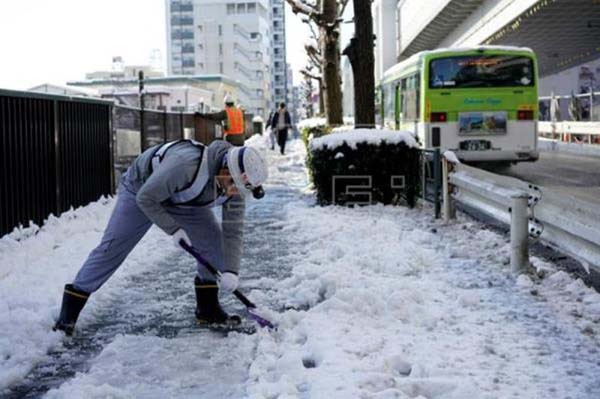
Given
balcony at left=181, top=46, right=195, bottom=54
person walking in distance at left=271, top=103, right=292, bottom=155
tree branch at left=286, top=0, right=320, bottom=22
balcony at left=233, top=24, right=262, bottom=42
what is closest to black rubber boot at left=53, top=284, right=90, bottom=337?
tree branch at left=286, top=0, right=320, bottom=22

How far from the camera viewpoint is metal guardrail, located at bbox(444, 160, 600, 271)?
5836 mm

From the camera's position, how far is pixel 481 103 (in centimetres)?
1706

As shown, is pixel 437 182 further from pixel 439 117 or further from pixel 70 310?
pixel 439 117

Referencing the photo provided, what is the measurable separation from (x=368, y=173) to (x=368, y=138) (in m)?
0.52

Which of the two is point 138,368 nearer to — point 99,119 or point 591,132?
point 99,119

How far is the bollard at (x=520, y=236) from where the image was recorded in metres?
6.88

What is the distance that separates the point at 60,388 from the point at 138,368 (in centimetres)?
54

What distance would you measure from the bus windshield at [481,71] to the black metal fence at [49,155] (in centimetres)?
765

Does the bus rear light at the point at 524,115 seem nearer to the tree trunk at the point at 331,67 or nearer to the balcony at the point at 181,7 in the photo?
the tree trunk at the point at 331,67

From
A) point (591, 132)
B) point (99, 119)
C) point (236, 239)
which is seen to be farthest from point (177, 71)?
point (236, 239)

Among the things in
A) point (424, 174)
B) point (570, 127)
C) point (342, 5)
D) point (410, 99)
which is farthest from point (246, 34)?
point (424, 174)

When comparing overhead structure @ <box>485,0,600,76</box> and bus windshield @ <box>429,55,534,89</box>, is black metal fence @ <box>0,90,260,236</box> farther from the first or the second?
overhead structure @ <box>485,0,600,76</box>

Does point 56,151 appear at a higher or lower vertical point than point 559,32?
lower

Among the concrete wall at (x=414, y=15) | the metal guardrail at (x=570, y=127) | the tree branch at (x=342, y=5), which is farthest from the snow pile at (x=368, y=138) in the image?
the concrete wall at (x=414, y=15)
